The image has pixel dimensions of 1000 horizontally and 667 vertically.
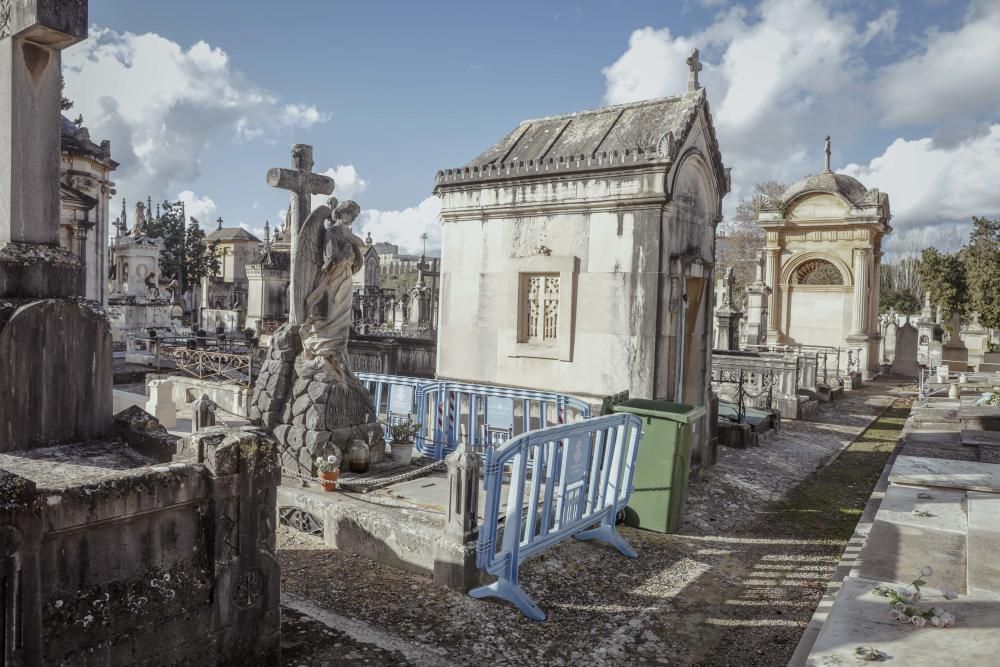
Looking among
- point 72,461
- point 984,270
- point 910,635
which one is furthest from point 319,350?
point 984,270

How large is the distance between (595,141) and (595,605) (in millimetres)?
6871

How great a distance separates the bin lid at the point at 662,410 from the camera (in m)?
7.15

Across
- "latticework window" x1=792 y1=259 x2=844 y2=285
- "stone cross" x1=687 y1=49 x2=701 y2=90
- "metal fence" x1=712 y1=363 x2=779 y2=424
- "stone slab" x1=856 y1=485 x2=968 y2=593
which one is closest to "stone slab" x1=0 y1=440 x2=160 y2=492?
"stone slab" x1=856 y1=485 x2=968 y2=593

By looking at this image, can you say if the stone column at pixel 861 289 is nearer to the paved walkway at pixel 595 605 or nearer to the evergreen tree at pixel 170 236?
the paved walkway at pixel 595 605

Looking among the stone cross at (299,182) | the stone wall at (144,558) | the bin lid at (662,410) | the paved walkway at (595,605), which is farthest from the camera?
the stone cross at (299,182)

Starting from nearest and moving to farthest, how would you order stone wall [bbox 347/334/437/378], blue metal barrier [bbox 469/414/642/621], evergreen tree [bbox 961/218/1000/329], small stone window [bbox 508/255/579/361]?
blue metal barrier [bbox 469/414/642/621] → small stone window [bbox 508/255/579/361] → stone wall [bbox 347/334/437/378] → evergreen tree [bbox 961/218/1000/329]

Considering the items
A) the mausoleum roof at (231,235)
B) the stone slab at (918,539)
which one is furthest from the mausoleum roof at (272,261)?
the mausoleum roof at (231,235)

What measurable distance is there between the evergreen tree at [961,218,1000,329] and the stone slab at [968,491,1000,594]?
27650 mm

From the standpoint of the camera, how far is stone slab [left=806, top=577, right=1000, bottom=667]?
108 inches

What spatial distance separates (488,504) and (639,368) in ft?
14.6

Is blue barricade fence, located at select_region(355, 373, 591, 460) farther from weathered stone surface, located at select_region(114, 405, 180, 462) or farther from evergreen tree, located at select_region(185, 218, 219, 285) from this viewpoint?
evergreen tree, located at select_region(185, 218, 219, 285)

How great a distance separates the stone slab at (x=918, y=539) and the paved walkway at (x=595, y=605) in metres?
1.18

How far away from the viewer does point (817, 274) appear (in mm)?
31172

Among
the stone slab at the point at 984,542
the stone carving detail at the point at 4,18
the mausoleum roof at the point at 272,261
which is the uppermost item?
the mausoleum roof at the point at 272,261
